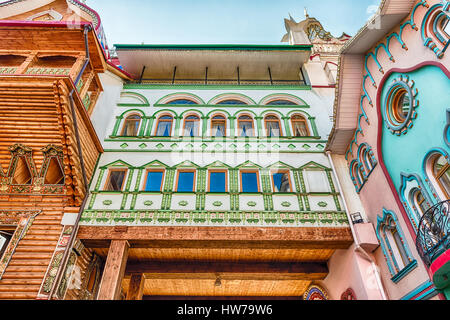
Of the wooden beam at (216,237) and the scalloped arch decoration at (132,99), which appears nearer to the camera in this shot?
the wooden beam at (216,237)

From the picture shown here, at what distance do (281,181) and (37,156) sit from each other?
8.71 m

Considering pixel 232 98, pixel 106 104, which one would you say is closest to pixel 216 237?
pixel 232 98

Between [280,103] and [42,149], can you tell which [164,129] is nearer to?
[42,149]

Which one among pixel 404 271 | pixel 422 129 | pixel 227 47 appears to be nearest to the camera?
pixel 422 129

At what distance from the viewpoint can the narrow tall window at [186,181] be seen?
34.6ft

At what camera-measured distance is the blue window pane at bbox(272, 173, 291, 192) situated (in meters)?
10.8

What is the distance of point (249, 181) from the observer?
11.0 metres

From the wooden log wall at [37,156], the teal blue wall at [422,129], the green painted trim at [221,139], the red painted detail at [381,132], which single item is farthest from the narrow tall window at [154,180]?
the teal blue wall at [422,129]

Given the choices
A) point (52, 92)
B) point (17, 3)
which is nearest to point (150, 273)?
point (52, 92)

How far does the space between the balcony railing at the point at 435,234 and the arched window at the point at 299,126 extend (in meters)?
6.82

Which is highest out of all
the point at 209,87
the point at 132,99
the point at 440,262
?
the point at 209,87

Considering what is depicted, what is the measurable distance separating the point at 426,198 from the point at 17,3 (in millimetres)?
17239

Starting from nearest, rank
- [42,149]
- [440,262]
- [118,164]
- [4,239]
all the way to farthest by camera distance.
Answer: [440,262], [4,239], [42,149], [118,164]

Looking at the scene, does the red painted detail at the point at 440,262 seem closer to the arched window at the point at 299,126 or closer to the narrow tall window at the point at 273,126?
the arched window at the point at 299,126
